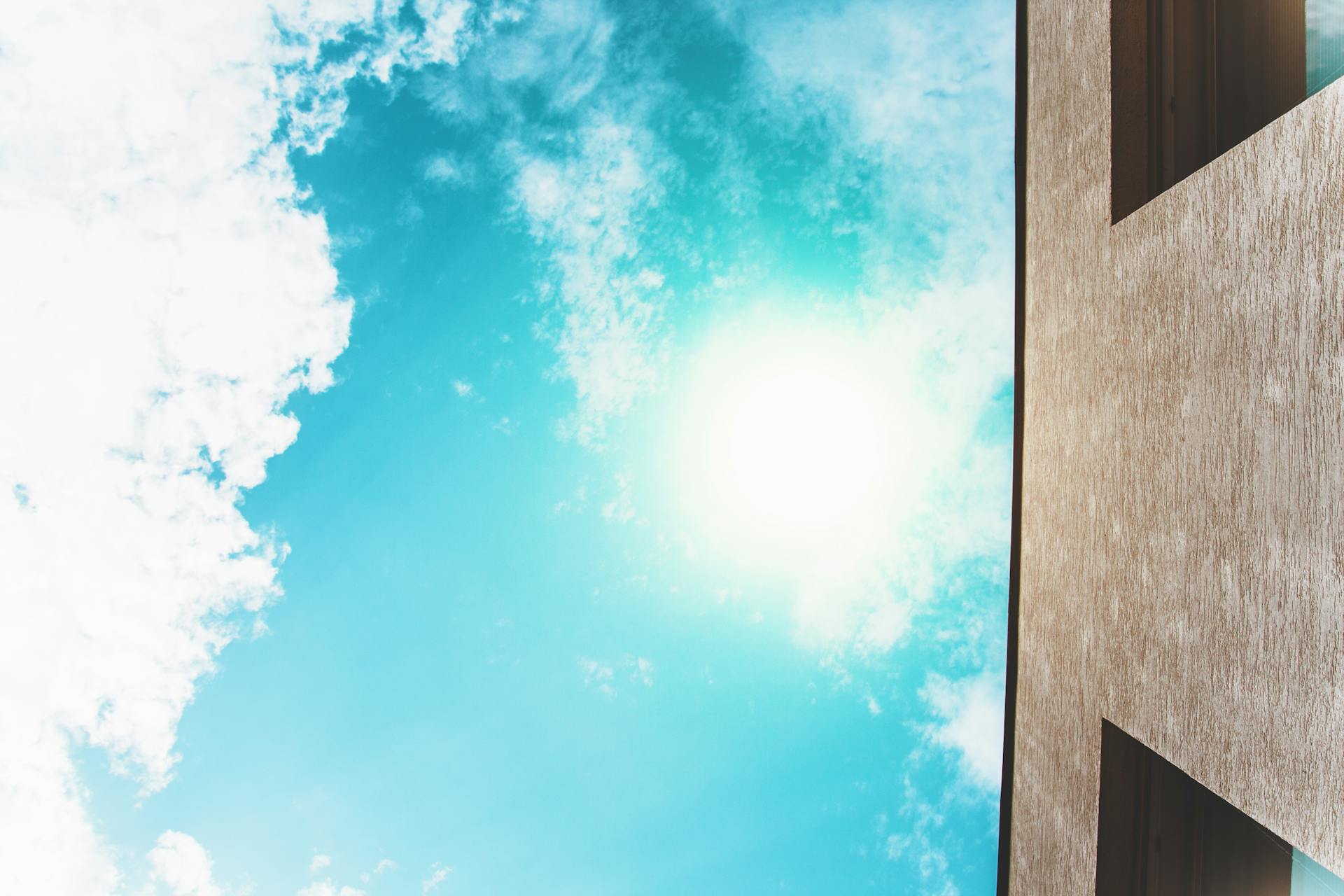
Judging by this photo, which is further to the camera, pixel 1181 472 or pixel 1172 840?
pixel 1172 840

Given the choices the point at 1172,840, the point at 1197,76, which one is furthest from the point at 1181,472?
Answer: the point at 1197,76

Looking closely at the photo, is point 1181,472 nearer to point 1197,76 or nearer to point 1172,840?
point 1172,840

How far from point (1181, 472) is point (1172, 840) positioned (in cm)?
230

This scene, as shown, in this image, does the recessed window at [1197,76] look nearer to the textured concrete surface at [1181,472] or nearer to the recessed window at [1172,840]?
the textured concrete surface at [1181,472]

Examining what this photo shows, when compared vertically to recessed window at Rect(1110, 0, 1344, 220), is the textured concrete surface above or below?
below

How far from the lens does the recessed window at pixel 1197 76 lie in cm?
312

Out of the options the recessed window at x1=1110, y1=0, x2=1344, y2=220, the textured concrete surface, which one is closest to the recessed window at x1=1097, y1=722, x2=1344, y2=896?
the textured concrete surface

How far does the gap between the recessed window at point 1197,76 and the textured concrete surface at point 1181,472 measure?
0.14 metres

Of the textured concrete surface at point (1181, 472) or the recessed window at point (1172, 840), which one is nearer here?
the textured concrete surface at point (1181, 472)

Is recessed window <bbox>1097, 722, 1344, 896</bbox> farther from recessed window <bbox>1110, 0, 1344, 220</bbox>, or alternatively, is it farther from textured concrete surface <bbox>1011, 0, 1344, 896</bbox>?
recessed window <bbox>1110, 0, 1344, 220</bbox>

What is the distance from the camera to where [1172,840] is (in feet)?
12.6

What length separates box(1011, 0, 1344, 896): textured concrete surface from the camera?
2.58 m

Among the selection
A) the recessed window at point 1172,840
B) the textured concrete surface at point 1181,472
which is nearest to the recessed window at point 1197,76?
the textured concrete surface at point 1181,472

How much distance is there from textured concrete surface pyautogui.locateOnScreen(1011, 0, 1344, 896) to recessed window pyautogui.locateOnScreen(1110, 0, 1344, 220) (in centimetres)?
14
